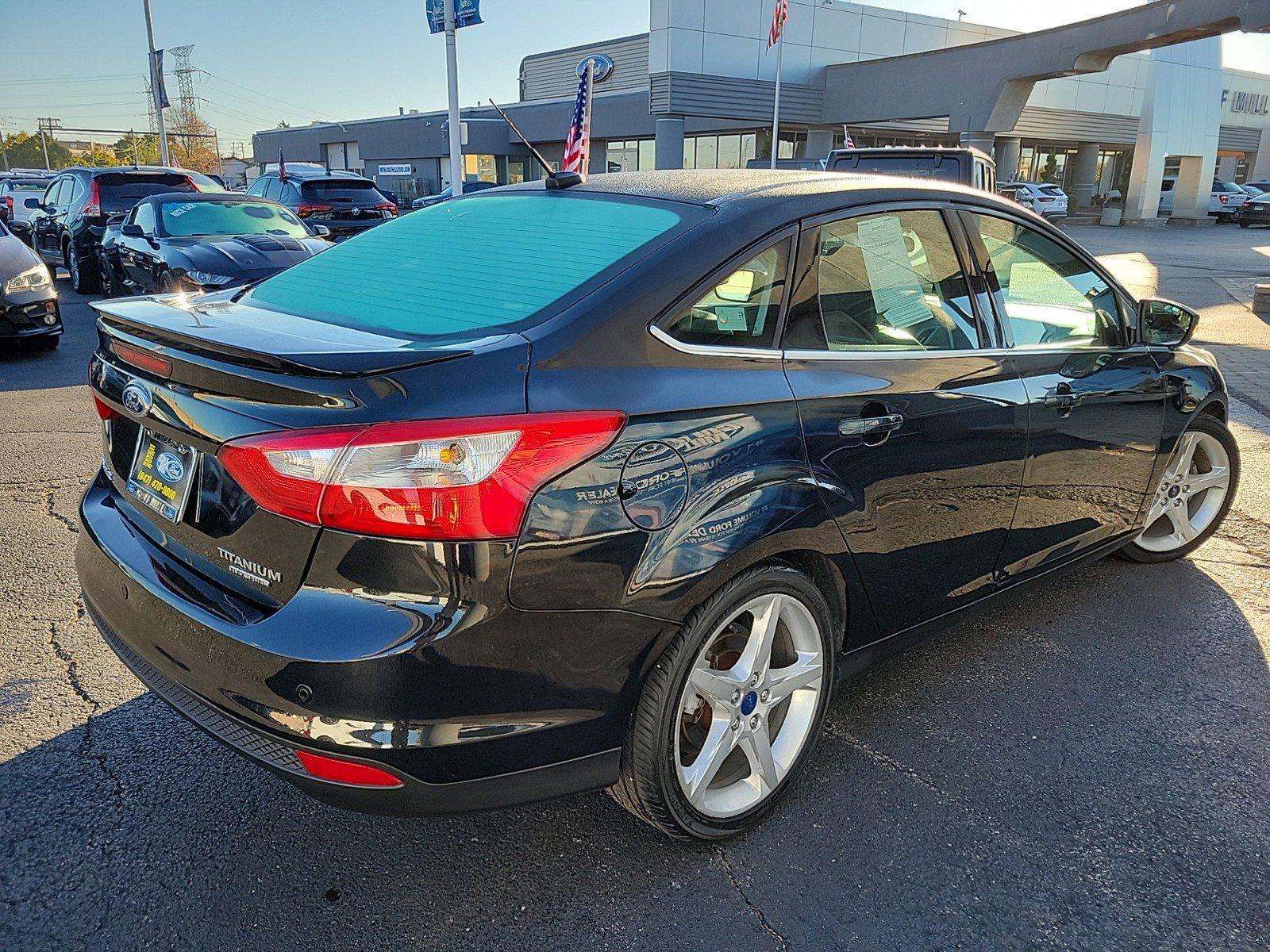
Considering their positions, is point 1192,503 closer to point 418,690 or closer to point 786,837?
point 786,837

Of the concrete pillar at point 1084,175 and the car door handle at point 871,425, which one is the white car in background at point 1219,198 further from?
the car door handle at point 871,425

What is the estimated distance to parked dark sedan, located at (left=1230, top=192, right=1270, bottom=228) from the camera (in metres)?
37.0

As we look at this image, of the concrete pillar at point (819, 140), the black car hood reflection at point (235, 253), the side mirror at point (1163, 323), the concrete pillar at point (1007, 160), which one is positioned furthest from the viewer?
the concrete pillar at point (819, 140)

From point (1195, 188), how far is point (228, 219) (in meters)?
44.3

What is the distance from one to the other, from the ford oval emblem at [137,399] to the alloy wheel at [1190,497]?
4.00m

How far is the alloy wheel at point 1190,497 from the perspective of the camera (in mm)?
4262

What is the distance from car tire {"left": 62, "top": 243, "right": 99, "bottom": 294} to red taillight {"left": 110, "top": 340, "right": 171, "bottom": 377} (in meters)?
13.6

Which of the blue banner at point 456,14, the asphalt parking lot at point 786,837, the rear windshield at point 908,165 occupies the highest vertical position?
the blue banner at point 456,14

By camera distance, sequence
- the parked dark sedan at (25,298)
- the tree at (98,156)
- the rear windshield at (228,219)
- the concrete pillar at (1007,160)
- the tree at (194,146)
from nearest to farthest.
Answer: the parked dark sedan at (25,298)
the rear windshield at (228,219)
the concrete pillar at (1007,160)
the tree at (194,146)
the tree at (98,156)

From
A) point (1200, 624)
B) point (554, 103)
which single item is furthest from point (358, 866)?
point (554, 103)

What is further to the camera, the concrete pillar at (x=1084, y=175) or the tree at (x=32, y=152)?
the tree at (x=32, y=152)

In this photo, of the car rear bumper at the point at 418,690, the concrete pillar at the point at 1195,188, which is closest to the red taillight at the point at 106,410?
the car rear bumper at the point at 418,690

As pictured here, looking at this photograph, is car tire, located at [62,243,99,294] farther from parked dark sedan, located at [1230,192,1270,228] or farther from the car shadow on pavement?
parked dark sedan, located at [1230,192,1270,228]

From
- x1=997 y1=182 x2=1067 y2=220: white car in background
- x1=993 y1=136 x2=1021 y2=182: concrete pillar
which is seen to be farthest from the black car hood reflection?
x1=993 y1=136 x2=1021 y2=182: concrete pillar
